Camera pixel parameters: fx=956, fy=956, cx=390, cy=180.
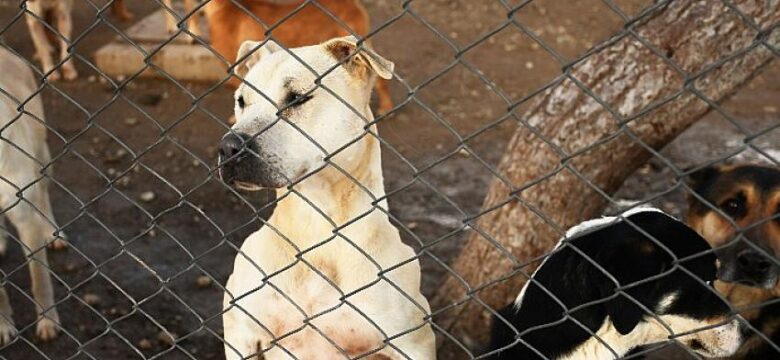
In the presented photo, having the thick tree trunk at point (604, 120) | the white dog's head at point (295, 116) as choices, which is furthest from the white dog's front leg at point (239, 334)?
the thick tree trunk at point (604, 120)

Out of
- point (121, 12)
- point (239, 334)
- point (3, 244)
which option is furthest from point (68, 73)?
point (239, 334)

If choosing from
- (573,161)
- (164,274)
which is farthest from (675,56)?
(164,274)

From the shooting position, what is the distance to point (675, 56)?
3770 millimetres

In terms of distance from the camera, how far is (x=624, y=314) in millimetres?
2646

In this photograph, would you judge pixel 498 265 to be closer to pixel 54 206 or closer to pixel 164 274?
pixel 164 274

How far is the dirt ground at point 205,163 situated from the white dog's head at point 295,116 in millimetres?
830

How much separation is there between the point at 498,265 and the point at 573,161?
584 mm

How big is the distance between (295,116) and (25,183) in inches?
75.1

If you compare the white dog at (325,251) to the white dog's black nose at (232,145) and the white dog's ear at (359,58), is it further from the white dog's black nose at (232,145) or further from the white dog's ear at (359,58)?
the white dog's black nose at (232,145)

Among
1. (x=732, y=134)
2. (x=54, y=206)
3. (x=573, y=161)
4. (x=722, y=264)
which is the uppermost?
(x=54, y=206)

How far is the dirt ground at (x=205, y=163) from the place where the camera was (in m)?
4.69

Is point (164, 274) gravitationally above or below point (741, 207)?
above

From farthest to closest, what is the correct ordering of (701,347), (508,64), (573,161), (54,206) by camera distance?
1. (508,64)
2. (54,206)
3. (573,161)
4. (701,347)

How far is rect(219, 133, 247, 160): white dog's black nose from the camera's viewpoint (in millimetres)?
2670
